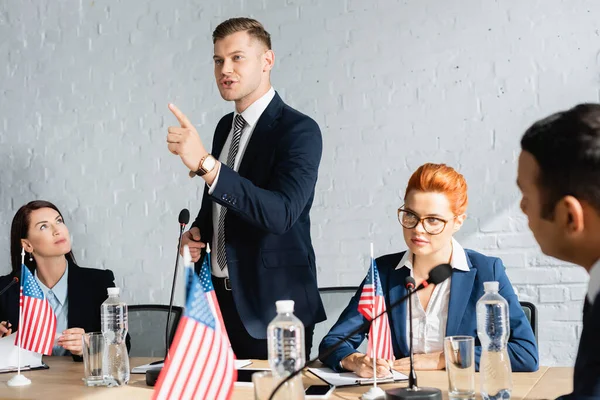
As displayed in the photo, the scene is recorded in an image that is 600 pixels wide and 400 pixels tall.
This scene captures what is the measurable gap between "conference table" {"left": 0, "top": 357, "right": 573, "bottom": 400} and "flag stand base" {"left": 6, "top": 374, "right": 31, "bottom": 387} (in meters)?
0.02

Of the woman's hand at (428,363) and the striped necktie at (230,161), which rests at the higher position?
the striped necktie at (230,161)

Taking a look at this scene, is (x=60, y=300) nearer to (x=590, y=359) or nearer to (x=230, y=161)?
(x=230, y=161)

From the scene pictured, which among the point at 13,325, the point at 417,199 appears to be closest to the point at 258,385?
the point at 417,199

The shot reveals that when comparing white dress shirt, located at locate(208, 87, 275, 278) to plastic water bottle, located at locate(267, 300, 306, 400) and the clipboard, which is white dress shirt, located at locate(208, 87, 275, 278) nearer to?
the clipboard

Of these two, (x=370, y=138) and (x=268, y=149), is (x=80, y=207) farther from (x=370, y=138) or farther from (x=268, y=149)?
(x=268, y=149)

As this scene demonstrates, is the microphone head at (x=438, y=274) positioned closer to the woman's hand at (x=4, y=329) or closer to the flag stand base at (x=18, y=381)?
the flag stand base at (x=18, y=381)

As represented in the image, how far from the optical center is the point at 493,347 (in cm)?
181

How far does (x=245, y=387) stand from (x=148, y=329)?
1228 millimetres

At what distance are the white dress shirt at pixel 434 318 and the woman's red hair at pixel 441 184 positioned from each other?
15cm

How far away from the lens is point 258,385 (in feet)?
4.82

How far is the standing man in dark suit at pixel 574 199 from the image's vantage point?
121 cm

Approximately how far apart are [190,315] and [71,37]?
3187 millimetres

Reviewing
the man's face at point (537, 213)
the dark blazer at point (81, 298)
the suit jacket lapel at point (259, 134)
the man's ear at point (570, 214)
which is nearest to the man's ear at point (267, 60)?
the suit jacket lapel at point (259, 134)

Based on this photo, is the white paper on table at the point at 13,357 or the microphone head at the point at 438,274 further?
the white paper on table at the point at 13,357
